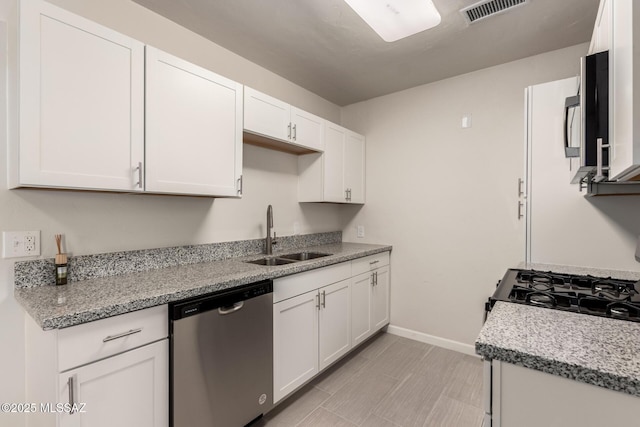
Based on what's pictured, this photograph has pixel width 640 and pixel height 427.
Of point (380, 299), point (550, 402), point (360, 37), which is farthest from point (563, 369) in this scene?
point (380, 299)

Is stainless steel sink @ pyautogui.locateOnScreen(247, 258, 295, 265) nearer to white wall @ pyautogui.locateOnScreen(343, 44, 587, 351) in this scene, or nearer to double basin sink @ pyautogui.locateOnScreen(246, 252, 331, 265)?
double basin sink @ pyautogui.locateOnScreen(246, 252, 331, 265)

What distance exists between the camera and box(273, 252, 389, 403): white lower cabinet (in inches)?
73.9

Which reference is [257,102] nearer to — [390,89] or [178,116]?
[178,116]

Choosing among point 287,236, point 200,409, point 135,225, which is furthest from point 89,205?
point 287,236

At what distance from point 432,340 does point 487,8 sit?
8.97ft

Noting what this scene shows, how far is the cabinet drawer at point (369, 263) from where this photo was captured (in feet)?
8.52

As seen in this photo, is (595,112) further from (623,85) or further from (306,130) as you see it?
(306,130)

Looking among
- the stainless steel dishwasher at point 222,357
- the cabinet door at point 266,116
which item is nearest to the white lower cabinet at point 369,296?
the stainless steel dishwasher at point 222,357

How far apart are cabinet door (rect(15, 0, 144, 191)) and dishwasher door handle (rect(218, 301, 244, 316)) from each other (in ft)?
2.45

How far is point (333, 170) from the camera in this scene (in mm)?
2910

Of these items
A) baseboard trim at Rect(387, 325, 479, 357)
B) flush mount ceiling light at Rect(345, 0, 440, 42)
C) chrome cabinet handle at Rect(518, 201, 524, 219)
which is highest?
flush mount ceiling light at Rect(345, 0, 440, 42)

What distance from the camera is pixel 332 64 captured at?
2.55 meters

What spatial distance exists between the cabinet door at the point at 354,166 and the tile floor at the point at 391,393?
158cm

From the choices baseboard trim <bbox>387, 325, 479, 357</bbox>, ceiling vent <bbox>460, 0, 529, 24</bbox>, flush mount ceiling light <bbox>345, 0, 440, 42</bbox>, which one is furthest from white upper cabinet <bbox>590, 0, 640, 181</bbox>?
baseboard trim <bbox>387, 325, 479, 357</bbox>
